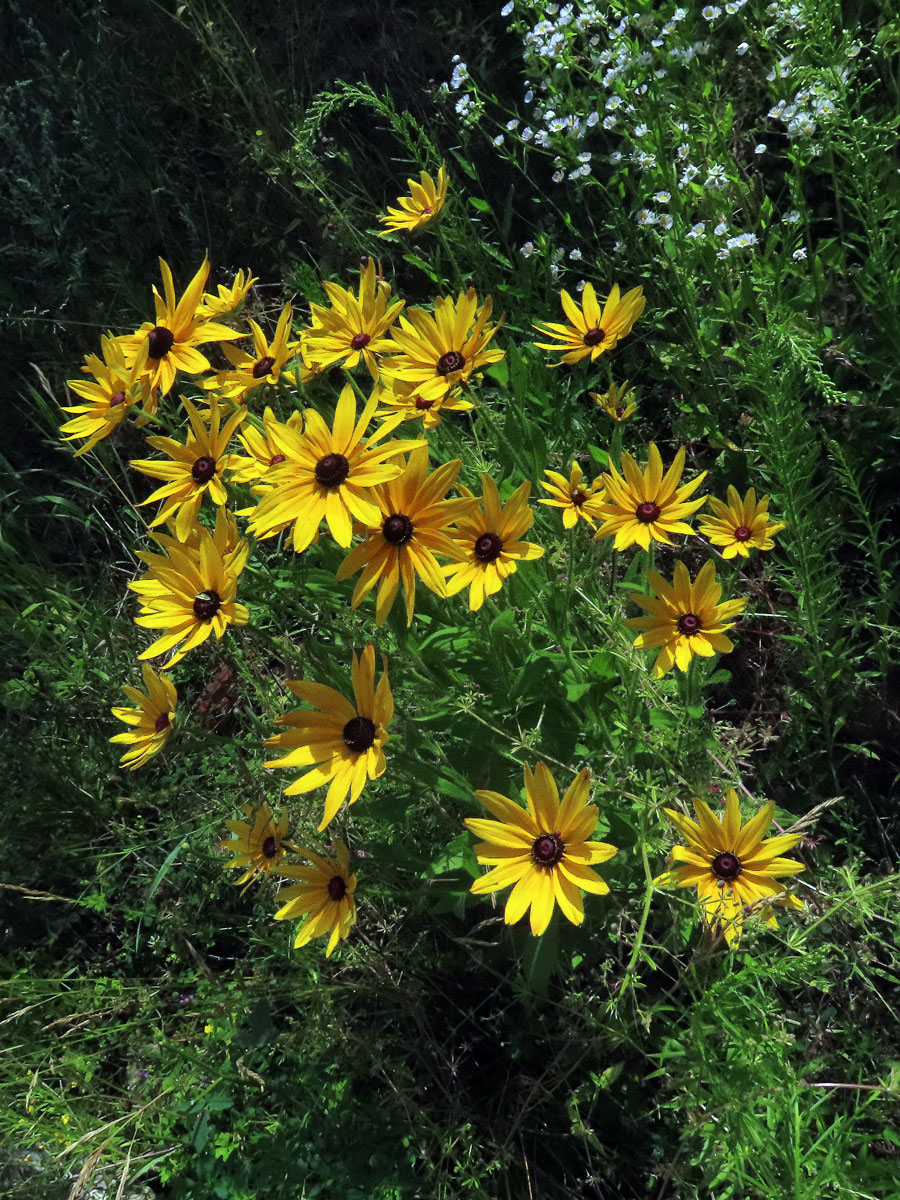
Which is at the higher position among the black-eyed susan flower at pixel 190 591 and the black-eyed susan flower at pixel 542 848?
the black-eyed susan flower at pixel 190 591

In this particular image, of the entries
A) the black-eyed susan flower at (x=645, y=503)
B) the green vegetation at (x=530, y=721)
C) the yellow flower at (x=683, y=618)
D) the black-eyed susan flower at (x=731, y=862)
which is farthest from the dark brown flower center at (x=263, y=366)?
the black-eyed susan flower at (x=731, y=862)

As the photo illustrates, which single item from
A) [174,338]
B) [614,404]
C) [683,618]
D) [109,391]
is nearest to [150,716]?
[109,391]

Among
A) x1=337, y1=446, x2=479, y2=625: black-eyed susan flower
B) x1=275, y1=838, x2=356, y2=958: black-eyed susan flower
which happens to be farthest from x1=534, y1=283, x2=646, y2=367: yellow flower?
x1=275, y1=838, x2=356, y2=958: black-eyed susan flower

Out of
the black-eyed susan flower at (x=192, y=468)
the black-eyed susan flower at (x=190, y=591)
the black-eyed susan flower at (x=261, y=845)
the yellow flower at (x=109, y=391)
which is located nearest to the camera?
the black-eyed susan flower at (x=190, y=591)

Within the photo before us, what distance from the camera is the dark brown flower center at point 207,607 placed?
1478mm

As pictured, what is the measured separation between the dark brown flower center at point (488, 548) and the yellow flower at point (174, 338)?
642 millimetres

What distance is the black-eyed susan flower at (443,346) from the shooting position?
5.46 ft

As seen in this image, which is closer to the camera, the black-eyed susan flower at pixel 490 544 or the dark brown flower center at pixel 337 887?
the black-eyed susan flower at pixel 490 544

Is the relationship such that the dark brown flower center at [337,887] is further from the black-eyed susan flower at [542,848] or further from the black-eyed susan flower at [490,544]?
the black-eyed susan flower at [490,544]

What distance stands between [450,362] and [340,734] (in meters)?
0.77

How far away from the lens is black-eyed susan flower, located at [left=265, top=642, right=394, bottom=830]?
1.33m

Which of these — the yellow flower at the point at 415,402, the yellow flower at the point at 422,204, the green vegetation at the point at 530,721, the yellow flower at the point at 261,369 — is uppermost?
the yellow flower at the point at 422,204

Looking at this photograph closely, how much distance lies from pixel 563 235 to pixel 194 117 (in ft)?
5.49

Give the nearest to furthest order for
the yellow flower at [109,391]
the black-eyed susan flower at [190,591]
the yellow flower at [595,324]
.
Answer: the black-eyed susan flower at [190,591] < the yellow flower at [109,391] < the yellow flower at [595,324]
